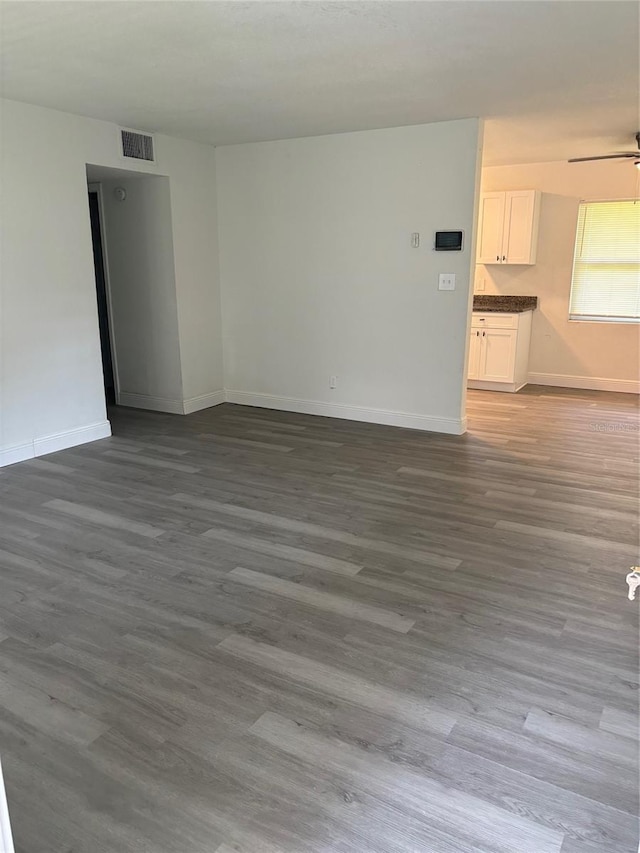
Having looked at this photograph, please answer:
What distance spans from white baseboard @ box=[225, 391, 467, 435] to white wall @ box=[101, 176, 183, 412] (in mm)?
767

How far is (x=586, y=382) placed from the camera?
7078mm

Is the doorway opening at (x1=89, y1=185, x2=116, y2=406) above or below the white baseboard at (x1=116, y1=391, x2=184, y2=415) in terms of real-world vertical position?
above

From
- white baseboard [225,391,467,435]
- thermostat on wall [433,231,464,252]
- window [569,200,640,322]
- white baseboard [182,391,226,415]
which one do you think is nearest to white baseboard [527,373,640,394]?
window [569,200,640,322]

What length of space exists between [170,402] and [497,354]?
353cm

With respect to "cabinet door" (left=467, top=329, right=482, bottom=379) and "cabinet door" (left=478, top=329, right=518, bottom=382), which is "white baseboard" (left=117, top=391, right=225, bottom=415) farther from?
"cabinet door" (left=478, top=329, right=518, bottom=382)

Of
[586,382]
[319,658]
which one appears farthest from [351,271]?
[319,658]

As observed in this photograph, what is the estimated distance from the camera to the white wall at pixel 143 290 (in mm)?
Result: 5680

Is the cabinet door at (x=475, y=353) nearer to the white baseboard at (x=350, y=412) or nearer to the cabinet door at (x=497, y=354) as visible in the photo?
→ the cabinet door at (x=497, y=354)

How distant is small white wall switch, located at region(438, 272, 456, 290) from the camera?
16.5 feet

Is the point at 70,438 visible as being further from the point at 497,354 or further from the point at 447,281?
the point at 497,354

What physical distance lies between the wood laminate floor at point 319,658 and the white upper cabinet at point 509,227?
3.31 meters

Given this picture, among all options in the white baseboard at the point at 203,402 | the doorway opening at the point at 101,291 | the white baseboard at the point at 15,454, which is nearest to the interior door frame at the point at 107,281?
the doorway opening at the point at 101,291

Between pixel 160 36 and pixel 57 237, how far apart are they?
210cm

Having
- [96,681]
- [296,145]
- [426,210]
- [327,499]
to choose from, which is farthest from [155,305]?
[96,681]
